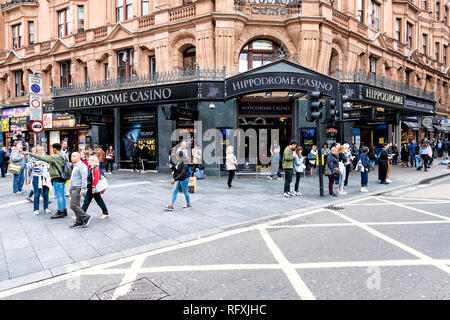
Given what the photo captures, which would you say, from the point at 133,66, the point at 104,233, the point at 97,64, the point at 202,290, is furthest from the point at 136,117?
the point at 202,290

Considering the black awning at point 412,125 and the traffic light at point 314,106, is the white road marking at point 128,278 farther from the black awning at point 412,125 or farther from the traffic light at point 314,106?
the black awning at point 412,125

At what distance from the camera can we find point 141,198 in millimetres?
9383

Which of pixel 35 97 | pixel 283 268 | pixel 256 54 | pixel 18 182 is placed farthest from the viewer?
pixel 256 54

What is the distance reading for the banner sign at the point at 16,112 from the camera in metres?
24.6

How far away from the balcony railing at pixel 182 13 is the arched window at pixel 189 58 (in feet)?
5.53

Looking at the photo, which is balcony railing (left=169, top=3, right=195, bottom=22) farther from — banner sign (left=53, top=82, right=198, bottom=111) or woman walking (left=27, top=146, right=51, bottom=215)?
woman walking (left=27, top=146, right=51, bottom=215)

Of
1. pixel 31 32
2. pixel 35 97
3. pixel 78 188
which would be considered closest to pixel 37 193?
pixel 78 188

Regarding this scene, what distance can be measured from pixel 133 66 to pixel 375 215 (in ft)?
54.0

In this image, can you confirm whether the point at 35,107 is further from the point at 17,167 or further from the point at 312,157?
the point at 312,157

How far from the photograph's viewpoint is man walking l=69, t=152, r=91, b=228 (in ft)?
20.4

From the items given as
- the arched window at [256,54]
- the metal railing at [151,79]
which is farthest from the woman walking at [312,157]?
the metal railing at [151,79]

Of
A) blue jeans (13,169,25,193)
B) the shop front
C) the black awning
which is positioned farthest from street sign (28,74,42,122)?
the black awning

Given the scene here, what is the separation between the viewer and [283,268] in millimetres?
4043

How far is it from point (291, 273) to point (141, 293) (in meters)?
1.97
